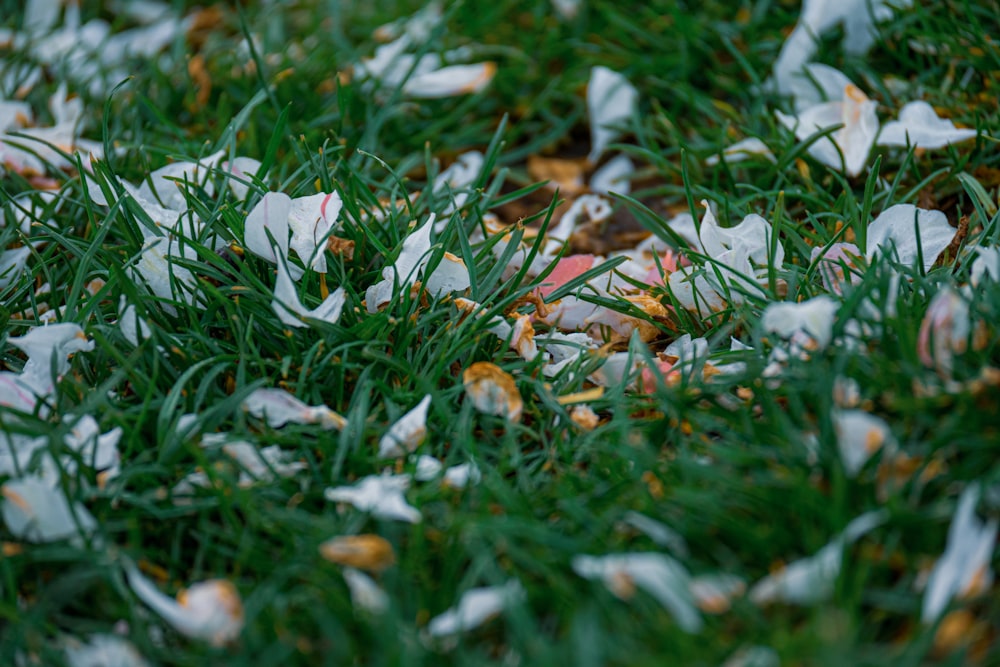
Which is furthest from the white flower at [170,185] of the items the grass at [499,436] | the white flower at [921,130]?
the white flower at [921,130]

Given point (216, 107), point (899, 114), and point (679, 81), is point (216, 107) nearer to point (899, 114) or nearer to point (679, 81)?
point (679, 81)

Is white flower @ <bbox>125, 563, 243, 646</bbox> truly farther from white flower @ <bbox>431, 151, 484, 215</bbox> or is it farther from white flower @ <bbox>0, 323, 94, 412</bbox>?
white flower @ <bbox>431, 151, 484, 215</bbox>

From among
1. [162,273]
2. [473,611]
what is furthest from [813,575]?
[162,273]

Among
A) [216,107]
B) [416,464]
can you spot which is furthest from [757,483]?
[216,107]

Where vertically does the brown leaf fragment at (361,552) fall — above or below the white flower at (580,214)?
above

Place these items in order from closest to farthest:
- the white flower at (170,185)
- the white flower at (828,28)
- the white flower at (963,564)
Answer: the white flower at (963,564)
the white flower at (170,185)
the white flower at (828,28)

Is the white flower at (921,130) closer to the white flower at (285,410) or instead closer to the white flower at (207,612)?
the white flower at (285,410)
